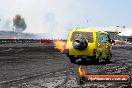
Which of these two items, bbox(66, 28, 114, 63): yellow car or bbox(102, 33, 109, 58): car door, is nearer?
bbox(66, 28, 114, 63): yellow car

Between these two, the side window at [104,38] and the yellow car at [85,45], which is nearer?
the yellow car at [85,45]

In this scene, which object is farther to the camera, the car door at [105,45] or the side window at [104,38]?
the side window at [104,38]

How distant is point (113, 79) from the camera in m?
6.77

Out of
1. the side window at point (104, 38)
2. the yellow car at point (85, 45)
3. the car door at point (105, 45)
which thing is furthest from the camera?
the side window at point (104, 38)

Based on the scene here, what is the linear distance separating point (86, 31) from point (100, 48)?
1270 mm

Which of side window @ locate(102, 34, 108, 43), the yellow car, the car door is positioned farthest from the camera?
side window @ locate(102, 34, 108, 43)

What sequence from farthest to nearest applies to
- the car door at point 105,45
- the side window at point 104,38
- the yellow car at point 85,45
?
the side window at point 104,38, the car door at point 105,45, the yellow car at point 85,45

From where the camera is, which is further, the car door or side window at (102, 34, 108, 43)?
side window at (102, 34, 108, 43)

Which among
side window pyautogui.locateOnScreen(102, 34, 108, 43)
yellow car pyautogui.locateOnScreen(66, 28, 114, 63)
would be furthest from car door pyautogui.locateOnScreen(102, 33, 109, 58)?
yellow car pyautogui.locateOnScreen(66, 28, 114, 63)

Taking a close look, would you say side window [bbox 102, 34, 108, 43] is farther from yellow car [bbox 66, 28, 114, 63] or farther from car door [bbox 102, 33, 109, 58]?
yellow car [bbox 66, 28, 114, 63]

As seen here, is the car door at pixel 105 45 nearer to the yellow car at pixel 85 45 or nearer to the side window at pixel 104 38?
the side window at pixel 104 38

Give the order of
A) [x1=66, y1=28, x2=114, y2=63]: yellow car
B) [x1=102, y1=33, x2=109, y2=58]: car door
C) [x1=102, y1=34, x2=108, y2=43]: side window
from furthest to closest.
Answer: [x1=102, y1=34, x2=108, y2=43]: side window
[x1=102, y1=33, x2=109, y2=58]: car door
[x1=66, y1=28, x2=114, y2=63]: yellow car

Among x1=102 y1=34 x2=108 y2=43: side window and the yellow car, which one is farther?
x1=102 y1=34 x2=108 y2=43: side window

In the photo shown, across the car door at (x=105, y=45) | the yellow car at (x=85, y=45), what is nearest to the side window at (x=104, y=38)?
the car door at (x=105, y=45)
